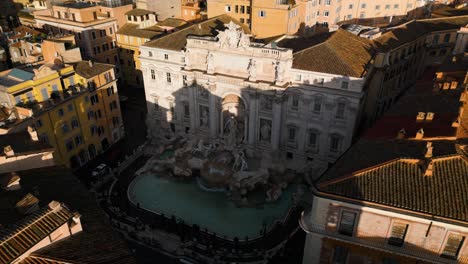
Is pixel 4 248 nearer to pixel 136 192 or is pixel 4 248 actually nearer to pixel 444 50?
pixel 136 192

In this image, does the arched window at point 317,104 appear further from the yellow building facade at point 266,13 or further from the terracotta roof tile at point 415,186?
the terracotta roof tile at point 415,186

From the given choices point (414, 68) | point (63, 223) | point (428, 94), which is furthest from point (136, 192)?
point (414, 68)

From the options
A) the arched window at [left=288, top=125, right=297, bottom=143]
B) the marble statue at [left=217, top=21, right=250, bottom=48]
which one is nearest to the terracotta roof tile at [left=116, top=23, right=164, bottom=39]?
the marble statue at [left=217, top=21, right=250, bottom=48]

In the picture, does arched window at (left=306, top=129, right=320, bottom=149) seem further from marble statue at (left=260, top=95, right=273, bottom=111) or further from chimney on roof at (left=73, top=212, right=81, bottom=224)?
chimney on roof at (left=73, top=212, right=81, bottom=224)

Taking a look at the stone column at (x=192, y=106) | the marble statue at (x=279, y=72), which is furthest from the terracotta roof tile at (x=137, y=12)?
the marble statue at (x=279, y=72)

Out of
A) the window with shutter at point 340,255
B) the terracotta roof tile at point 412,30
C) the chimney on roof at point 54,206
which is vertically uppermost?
the terracotta roof tile at point 412,30

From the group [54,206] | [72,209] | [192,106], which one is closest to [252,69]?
[192,106]
